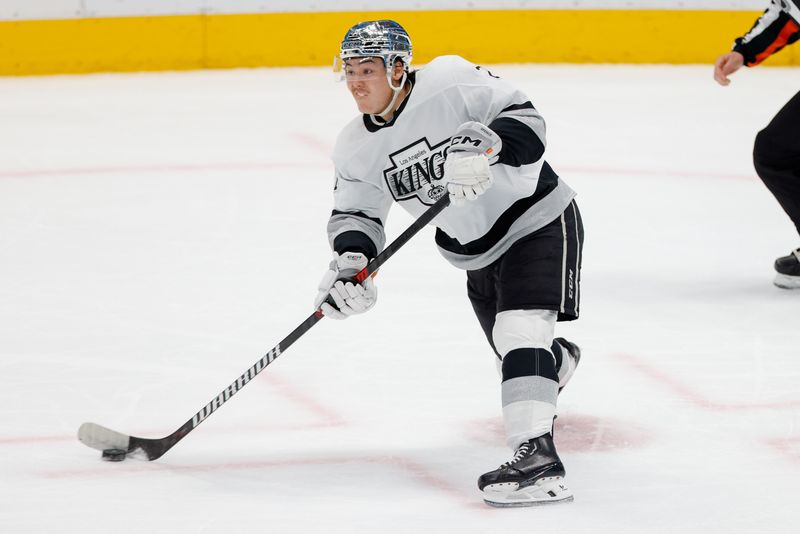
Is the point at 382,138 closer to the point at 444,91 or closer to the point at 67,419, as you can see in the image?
the point at 444,91

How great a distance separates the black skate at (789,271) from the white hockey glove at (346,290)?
192 centimetres

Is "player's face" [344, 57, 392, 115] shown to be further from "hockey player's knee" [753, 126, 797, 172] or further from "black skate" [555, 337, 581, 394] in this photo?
"hockey player's knee" [753, 126, 797, 172]

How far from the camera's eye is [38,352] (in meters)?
3.59

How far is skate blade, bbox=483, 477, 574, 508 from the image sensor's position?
2.57 metres

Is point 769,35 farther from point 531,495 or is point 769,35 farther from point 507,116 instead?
point 531,495

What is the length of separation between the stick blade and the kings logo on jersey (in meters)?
0.76

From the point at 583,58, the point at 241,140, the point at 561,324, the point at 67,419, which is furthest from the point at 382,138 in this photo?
the point at 583,58

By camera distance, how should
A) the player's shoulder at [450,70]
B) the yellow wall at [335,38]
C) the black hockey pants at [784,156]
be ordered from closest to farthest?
1. the player's shoulder at [450,70]
2. the black hockey pants at [784,156]
3. the yellow wall at [335,38]

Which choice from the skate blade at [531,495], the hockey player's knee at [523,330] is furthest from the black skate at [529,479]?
the hockey player's knee at [523,330]

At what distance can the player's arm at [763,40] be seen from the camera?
425 centimetres

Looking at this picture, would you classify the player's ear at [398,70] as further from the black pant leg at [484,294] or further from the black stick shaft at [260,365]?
the black pant leg at [484,294]

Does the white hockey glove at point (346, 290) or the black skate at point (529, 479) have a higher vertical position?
the white hockey glove at point (346, 290)

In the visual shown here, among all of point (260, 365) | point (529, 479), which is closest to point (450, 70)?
point (260, 365)

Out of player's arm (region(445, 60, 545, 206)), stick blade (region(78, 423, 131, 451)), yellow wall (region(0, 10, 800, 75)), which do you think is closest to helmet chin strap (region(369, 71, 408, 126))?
player's arm (region(445, 60, 545, 206))
